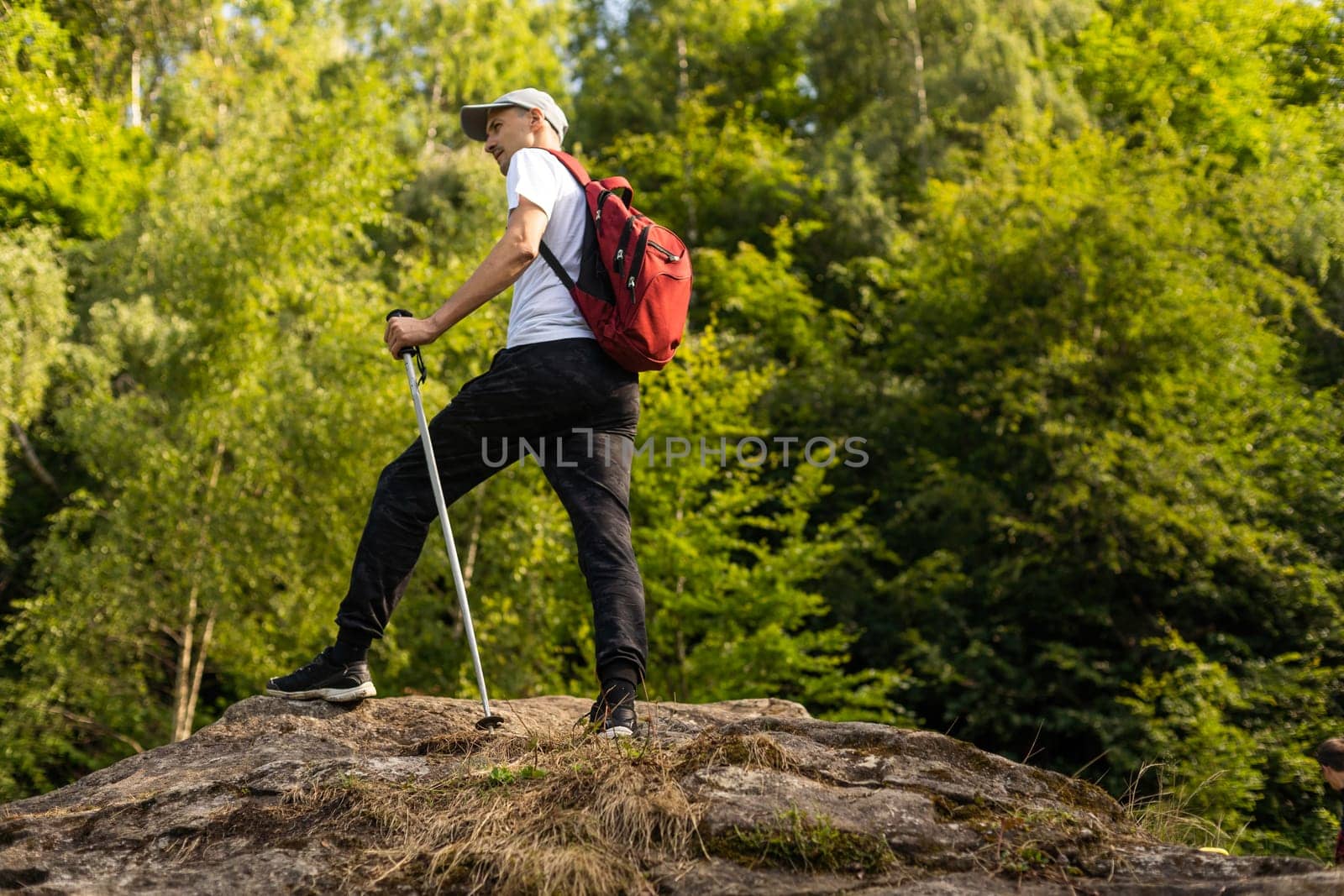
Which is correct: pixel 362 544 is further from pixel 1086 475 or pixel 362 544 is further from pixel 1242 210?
pixel 1242 210

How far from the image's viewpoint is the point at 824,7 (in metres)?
27.4

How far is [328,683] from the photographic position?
4.35 m

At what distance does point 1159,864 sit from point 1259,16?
26306mm

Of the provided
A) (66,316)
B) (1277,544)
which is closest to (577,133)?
(66,316)

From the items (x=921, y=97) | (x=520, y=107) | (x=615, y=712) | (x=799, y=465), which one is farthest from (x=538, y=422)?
(x=921, y=97)

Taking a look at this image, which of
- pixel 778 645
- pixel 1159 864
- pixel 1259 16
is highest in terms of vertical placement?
pixel 1259 16

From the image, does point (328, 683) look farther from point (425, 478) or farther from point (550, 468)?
point (550, 468)

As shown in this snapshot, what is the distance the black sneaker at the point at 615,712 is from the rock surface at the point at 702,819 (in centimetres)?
9

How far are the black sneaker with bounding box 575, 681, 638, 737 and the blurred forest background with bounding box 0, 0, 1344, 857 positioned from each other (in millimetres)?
10065

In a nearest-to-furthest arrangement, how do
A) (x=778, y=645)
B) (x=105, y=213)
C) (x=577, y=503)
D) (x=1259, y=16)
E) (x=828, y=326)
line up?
(x=577, y=503), (x=778, y=645), (x=105, y=213), (x=828, y=326), (x=1259, y=16)

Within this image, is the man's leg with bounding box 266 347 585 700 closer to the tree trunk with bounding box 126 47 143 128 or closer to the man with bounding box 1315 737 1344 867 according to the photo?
the man with bounding box 1315 737 1344 867

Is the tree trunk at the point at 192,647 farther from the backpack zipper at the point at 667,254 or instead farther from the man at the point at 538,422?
the backpack zipper at the point at 667,254

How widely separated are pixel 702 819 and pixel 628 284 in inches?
65.2

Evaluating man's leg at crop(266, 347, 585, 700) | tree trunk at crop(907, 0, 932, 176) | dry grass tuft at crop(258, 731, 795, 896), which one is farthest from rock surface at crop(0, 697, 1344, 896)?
tree trunk at crop(907, 0, 932, 176)
